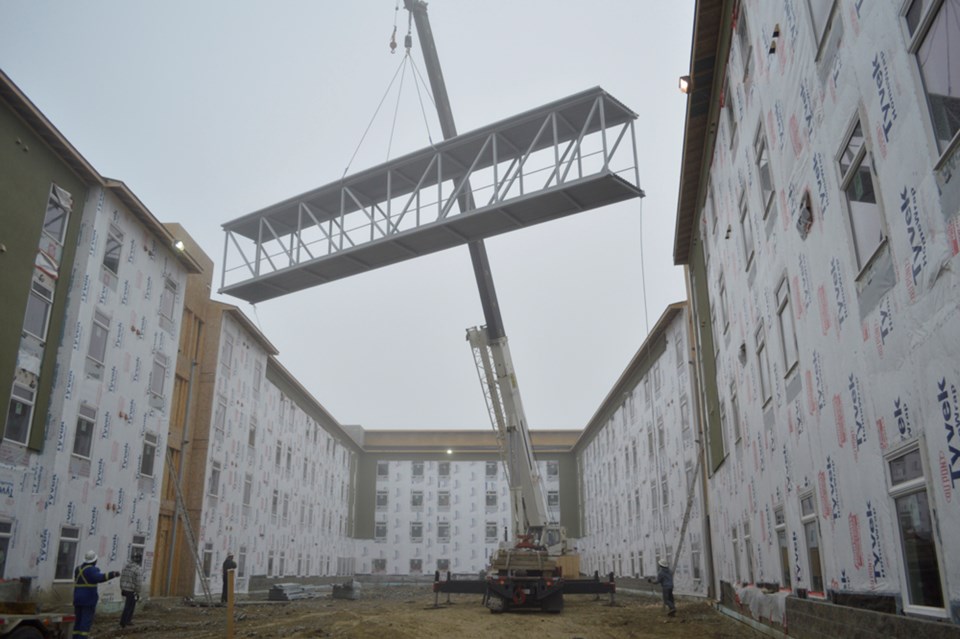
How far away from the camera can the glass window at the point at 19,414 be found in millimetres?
19391

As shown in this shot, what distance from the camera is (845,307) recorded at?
9.64 m

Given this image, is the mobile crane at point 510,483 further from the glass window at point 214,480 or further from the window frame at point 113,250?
the glass window at point 214,480

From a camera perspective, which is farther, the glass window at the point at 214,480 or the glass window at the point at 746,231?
the glass window at the point at 214,480

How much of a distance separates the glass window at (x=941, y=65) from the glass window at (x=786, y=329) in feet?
21.6

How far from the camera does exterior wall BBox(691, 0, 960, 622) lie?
6809 millimetres

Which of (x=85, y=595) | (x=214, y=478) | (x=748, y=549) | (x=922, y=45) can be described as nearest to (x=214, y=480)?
(x=214, y=478)

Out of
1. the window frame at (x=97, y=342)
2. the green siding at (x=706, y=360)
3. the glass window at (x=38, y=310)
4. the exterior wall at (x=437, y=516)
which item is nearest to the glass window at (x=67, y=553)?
the window frame at (x=97, y=342)

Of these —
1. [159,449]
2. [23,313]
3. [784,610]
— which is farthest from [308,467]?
[784,610]

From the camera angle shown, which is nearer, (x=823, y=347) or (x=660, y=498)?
(x=823, y=347)

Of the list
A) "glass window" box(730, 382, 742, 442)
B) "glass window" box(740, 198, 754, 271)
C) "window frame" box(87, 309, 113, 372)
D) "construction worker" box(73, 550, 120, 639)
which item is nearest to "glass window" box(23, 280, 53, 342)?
A: "window frame" box(87, 309, 113, 372)

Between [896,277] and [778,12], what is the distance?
6.39 meters

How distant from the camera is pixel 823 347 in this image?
10859 millimetres

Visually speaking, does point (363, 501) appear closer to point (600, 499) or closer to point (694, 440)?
point (600, 499)

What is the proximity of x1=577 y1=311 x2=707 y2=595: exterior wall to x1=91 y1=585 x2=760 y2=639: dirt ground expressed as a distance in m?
5.64
